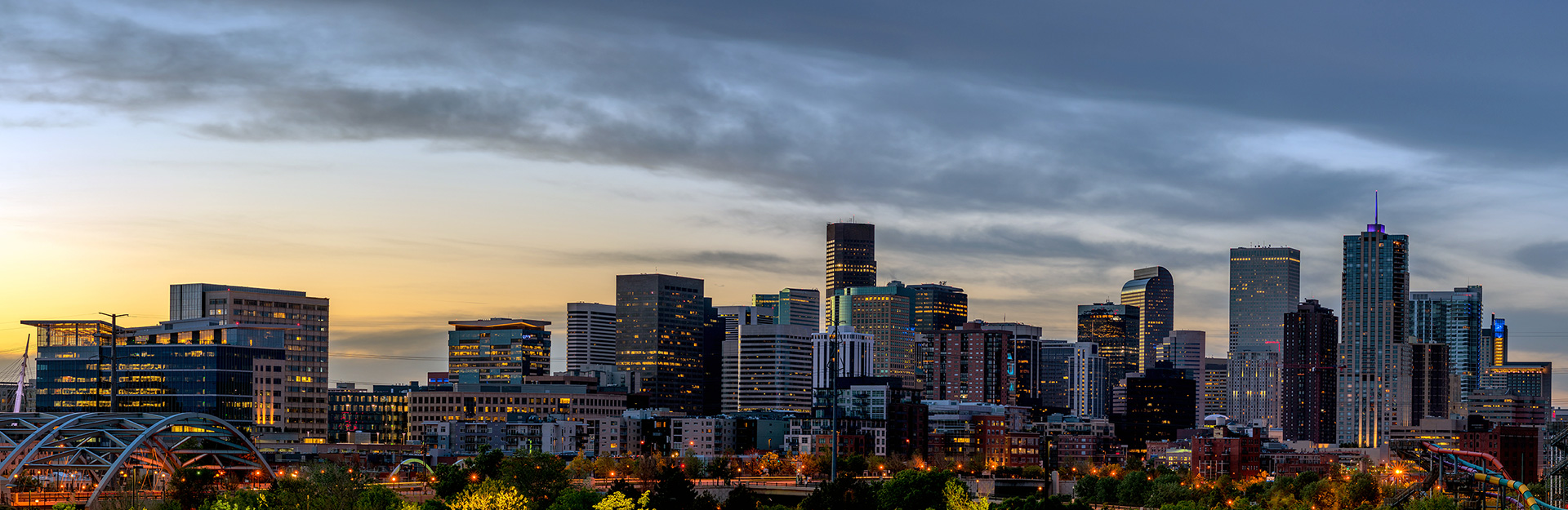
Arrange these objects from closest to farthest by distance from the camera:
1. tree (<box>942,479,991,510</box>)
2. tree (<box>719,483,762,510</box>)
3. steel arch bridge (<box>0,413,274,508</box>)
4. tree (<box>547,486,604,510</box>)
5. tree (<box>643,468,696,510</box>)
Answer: tree (<box>547,486,604,510</box>) → tree (<box>643,468,696,510</box>) → tree (<box>942,479,991,510</box>) → steel arch bridge (<box>0,413,274,508</box>) → tree (<box>719,483,762,510</box>)

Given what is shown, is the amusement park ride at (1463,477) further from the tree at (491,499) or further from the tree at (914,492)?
the tree at (491,499)

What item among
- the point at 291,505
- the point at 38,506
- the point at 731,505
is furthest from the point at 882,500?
the point at 38,506

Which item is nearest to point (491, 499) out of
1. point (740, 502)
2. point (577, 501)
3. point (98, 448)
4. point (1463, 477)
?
point (577, 501)

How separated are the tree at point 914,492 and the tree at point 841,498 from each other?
1521 mm

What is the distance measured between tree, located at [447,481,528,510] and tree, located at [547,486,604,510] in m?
3.07

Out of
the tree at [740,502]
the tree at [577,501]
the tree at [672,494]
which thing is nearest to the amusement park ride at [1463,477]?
the tree at [740,502]

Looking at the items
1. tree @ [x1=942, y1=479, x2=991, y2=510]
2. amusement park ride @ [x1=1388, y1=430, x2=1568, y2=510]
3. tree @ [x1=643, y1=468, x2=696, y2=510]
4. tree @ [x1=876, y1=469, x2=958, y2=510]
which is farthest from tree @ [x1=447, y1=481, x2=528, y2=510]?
amusement park ride @ [x1=1388, y1=430, x2=1568, y2=510]

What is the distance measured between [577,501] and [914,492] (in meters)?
41.2

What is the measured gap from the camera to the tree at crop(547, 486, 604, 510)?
14725 centimetres

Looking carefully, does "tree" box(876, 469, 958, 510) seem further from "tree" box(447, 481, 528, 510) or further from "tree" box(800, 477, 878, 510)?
"tree" box(447, 481, 528, 510)

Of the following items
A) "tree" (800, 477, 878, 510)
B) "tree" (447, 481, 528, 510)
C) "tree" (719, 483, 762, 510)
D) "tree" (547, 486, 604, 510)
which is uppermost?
"tree" (447, 481, 528, 510)

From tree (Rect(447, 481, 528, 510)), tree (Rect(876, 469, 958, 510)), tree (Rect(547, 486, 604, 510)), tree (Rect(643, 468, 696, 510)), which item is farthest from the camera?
tree (Rect(876, 469, 958, 510))

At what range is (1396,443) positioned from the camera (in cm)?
18088

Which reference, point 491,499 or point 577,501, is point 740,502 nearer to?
point 577,501
